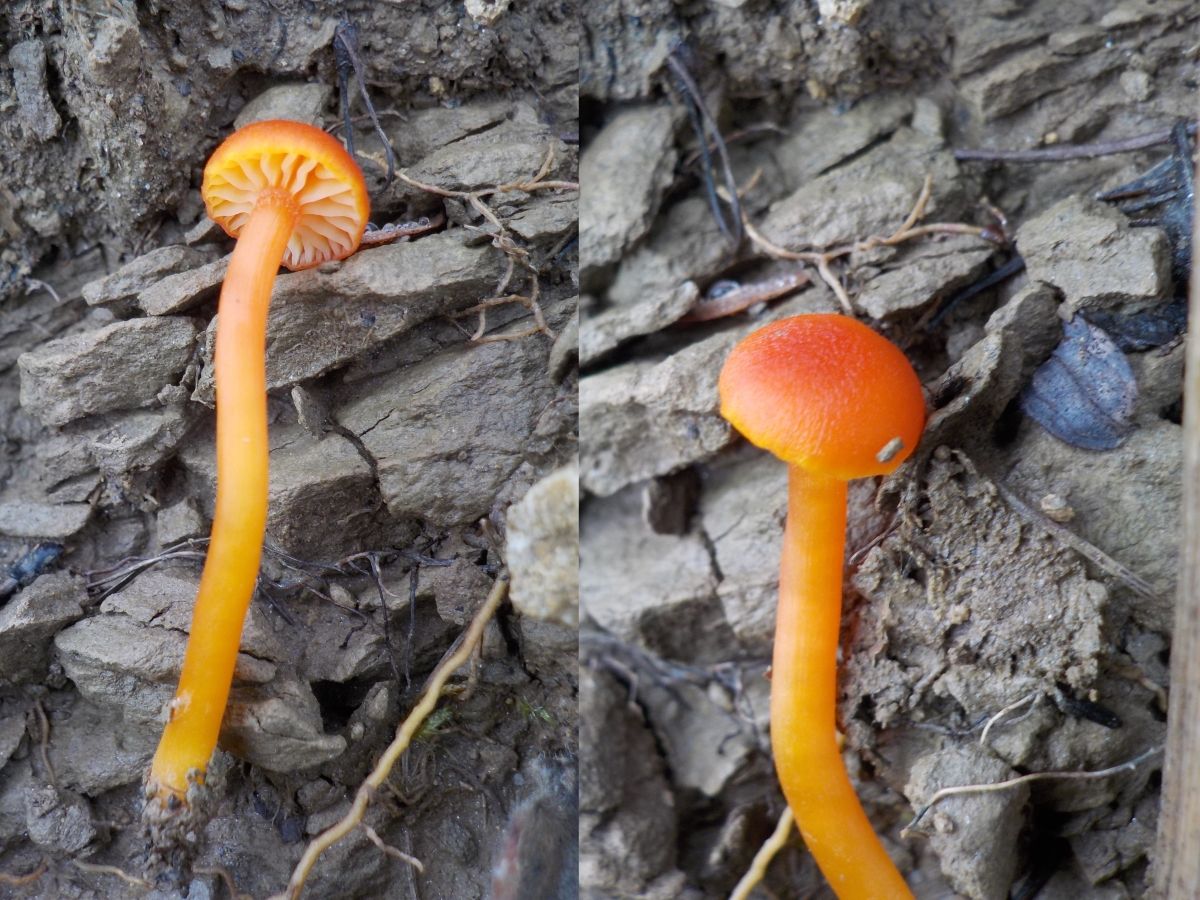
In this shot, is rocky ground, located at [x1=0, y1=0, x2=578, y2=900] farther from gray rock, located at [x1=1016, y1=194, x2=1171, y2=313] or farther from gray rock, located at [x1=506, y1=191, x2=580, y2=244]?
gray rock, located at [x1=1016, y1=194, x2=1171, y2=313]

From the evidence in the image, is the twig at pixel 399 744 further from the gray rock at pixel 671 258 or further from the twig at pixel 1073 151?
the twig at pixel 1073 151

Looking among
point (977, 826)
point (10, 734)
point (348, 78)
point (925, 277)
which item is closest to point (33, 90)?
point (348, 78)

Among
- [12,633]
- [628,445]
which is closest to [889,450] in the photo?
[628,445]

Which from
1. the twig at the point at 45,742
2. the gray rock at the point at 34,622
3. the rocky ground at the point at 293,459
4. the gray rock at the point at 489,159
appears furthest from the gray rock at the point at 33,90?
the twig at the point at 45,742

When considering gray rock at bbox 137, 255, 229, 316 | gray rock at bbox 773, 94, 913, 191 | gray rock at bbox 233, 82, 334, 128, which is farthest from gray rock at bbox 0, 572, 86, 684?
gray rock at bbox 773, 94, 913, 191

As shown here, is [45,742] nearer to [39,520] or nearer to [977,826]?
[39,520]

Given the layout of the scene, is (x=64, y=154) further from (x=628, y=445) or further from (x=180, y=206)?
(x=628, y=445)
